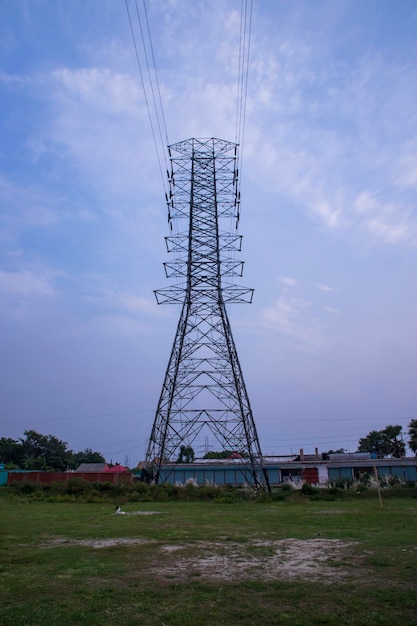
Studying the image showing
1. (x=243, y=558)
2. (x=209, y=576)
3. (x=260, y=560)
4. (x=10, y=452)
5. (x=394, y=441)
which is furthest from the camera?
(x=10, y=452)

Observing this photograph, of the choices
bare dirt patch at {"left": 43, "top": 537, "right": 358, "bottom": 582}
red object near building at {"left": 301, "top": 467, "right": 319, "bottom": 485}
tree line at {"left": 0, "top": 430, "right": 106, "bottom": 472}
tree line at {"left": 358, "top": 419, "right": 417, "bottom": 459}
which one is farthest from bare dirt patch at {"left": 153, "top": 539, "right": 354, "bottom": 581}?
tree line at {"left": 0, "top": 430, "right": 106, "bottom": 472}

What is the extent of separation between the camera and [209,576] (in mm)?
7906

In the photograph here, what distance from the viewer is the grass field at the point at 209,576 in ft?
19.2

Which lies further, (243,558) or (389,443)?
(389,443)

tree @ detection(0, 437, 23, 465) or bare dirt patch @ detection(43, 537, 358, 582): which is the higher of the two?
tree @ detection(0, 437, 23, 465)

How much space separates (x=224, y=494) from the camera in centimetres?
3017

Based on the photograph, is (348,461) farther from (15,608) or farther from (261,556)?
(15,608)

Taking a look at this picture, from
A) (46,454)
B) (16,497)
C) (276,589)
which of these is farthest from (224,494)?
(46,454)

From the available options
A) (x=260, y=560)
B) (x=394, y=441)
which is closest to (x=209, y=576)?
(x=260, y=560)

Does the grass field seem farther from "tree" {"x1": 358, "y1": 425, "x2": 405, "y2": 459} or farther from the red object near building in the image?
"tree" {"x1": 358, "y1": 425, "x2": 405, "y2": 459}

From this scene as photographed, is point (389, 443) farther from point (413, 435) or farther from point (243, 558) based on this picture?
point (243, 558)

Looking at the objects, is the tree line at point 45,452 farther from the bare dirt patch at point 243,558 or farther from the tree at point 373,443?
the bare dirt patch at point 243,558

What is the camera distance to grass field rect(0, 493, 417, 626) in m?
5.86

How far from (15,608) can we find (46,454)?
88.3 m
